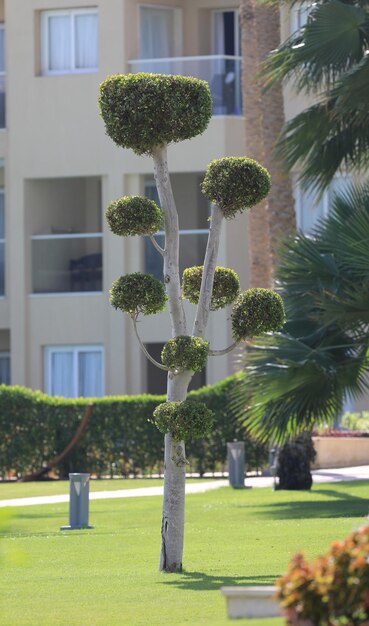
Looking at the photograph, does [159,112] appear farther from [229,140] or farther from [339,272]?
[229,140]

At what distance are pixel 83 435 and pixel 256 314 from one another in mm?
14524

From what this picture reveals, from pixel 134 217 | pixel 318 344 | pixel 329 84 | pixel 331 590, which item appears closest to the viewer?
pixel 331 590

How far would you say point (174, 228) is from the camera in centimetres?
1304

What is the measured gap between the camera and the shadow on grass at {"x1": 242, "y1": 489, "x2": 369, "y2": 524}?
17295 millimetres

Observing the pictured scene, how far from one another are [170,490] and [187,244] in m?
18.1

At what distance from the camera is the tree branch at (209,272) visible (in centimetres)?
1297

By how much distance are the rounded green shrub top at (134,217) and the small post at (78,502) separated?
4.93 meters

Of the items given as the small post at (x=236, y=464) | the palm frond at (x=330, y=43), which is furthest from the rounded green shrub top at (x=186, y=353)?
the small post at (x=236, y=464)

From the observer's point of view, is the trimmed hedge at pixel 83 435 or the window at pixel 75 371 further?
the window at pixel 75 371

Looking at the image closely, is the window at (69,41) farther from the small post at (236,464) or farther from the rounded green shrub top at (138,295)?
the rounded green shrub top at (138,295)

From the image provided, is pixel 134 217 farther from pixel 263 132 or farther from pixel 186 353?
pixel 263 132

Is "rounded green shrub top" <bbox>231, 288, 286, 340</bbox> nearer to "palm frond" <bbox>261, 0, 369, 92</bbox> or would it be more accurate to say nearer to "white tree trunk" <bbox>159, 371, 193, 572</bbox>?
"white tree trunk" <bbox>159, 371, 193, 572</bbox>

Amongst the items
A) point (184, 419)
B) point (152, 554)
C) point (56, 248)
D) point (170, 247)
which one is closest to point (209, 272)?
point (170, 247)

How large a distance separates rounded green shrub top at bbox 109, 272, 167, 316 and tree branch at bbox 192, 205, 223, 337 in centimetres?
42
